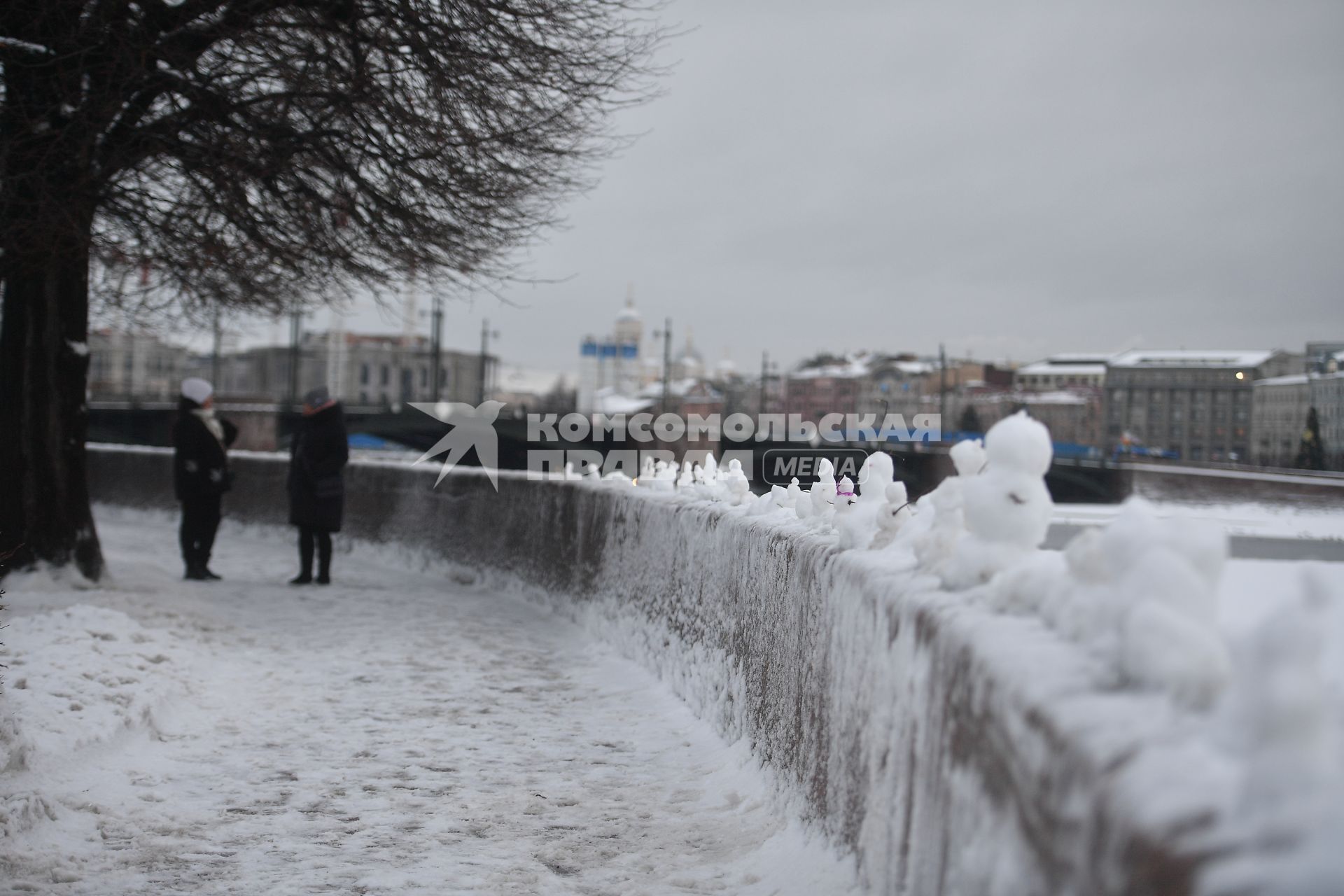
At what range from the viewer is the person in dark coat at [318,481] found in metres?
13.1

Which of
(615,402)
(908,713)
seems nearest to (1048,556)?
(908,713)

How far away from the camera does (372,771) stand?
20.1 ft

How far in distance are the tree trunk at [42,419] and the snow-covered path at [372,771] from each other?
518 mm

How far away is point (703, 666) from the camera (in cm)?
712

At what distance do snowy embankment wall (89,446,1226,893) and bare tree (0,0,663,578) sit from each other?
377cm

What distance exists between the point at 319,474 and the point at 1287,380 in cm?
9105

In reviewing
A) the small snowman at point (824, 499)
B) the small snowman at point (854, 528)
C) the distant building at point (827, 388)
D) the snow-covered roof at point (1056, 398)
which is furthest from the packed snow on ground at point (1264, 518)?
the distant building at point (827, 388)

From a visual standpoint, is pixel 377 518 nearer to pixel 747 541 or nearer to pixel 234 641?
pixel 234 641

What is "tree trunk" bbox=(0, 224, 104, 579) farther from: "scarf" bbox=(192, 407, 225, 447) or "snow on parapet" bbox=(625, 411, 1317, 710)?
"snow on parapet" bbox=(625, 411, 1317, 710)

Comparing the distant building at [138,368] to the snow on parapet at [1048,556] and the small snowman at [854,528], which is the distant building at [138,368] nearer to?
the small snowman at [854,528]

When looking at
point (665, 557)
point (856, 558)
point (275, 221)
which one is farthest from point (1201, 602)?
point (275, 221)

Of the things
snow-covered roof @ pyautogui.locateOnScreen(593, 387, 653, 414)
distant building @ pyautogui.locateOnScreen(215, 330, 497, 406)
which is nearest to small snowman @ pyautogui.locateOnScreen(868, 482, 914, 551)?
snow-covered roof @ pyautogui.locateOnScreen(593, 387, 653, 414)

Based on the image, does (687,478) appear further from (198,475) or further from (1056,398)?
(1056,398)

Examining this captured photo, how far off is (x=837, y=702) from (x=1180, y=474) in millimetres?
45336
